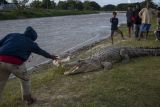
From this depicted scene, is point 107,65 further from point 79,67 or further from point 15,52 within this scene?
point 15,52

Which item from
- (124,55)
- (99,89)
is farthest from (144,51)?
(99,89)

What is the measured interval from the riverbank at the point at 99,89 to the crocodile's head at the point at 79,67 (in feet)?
0.88

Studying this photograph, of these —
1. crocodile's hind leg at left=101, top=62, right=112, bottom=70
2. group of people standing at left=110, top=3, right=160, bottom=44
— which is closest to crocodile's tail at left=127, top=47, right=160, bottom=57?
crocodile's hind leg at left=101, top=62, right=112, bottom=70

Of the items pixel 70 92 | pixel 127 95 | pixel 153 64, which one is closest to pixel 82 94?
pixel 70 92

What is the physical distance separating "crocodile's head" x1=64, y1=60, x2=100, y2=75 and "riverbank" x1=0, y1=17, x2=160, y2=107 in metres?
0.27

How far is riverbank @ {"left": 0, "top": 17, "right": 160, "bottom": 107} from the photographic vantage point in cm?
775

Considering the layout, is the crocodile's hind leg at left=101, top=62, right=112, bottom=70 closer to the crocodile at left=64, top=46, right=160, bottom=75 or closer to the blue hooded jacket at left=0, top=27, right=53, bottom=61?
the crocodile at left=64, top=46, right=160, bottom=75

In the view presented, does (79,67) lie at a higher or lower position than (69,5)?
higher

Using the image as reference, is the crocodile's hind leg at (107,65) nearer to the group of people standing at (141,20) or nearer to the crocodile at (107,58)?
the crocodile at (107,58)

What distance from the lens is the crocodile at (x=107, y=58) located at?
34.6 feet

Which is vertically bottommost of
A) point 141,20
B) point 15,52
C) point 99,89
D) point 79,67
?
point 99,89

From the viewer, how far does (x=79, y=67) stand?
10.4m

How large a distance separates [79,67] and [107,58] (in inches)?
55.1

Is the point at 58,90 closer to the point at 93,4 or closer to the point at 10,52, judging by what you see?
the point at 10,52
